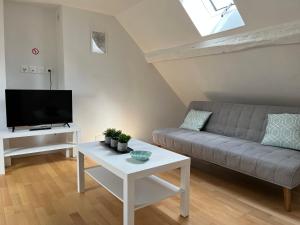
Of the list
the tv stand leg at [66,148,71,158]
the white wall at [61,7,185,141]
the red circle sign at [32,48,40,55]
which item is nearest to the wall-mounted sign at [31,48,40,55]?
the red circle sign at [32,48,40,55]

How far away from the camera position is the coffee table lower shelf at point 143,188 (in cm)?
191

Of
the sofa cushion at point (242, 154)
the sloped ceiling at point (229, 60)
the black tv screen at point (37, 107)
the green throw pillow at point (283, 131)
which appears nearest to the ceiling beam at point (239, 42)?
the sloped ceiling at point (229, 60)

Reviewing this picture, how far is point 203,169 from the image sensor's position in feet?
10.6

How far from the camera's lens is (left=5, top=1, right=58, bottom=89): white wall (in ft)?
11.2

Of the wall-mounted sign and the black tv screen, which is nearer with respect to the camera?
the black tv screen

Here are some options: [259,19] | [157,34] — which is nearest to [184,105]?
[157,34]

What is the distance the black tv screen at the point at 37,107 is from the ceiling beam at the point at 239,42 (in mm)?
1594

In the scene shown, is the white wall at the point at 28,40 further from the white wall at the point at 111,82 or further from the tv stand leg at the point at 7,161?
the tv stand leg at the point at 7,161

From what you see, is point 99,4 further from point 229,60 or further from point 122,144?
point 122,144

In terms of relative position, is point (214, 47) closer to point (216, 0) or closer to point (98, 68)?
point (216, 0)

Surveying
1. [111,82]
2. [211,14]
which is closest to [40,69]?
[111,82]

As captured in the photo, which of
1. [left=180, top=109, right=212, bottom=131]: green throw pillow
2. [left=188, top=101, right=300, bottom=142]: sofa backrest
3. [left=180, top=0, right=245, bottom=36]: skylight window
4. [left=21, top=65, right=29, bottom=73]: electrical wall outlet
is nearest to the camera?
[left=180, top=0, right=245, bottom=36]: skylight window

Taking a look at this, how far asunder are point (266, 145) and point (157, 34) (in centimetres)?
209

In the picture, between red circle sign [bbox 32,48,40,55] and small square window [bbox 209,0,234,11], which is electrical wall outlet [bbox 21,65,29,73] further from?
small square window [bbox 209,0,234,11]
